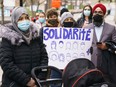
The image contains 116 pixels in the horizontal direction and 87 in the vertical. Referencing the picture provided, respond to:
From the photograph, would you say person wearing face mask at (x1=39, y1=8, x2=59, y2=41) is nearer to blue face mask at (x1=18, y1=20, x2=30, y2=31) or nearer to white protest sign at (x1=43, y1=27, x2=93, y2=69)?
white protest sign at (x1=43, y1=27, x2=93, y2=69)

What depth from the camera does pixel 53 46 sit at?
679 centimetres

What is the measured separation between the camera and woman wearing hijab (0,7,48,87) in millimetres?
4742

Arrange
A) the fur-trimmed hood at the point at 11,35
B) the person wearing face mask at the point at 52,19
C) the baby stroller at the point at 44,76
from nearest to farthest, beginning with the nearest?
1. the baby stroller at the point at 44,76
2. the fur-trimmed hood at the point at 11,35
3. the person wearing face mask at the point at 52,19

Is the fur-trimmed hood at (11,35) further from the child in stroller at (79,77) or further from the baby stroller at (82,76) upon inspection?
the baby stroller at (82,76)

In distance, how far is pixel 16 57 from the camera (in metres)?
4.83

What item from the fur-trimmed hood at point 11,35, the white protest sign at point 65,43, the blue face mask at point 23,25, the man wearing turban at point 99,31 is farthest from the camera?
the white protest sign at point 65,43

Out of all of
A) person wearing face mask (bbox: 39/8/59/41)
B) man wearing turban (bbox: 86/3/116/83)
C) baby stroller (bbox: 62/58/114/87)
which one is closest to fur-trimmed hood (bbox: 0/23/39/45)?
baby stroller (bbox: 62/58/114/87)

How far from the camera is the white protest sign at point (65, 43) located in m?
6.74

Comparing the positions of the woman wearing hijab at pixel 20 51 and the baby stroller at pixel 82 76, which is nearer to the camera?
the baby stroller at pixel 82 76

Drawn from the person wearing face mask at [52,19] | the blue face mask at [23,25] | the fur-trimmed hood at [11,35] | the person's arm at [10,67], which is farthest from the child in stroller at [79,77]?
the person wearing face mask at [52,19]

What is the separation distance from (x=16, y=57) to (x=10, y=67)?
17 cm

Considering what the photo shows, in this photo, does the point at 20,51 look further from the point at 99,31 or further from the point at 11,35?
the point at 99,31

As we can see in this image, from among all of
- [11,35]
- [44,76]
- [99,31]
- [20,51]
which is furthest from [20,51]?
[99,31]

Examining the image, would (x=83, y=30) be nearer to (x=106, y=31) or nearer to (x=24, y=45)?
(x=106, y=31)
